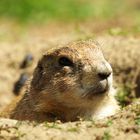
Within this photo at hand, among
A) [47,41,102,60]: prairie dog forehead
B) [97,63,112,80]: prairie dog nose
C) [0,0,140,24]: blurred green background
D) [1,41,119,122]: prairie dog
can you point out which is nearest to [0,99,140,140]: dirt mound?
[97,63,112,80]: prairie dog nose

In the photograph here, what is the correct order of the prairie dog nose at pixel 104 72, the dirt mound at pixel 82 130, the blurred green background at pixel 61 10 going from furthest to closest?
the blurred green background at pixel 61 10 < the prairie dog nose at pixel 104 72 < the dirt mound at pixel 82 130

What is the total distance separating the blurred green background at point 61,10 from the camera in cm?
1516

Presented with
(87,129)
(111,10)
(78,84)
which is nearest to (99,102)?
(78,84)

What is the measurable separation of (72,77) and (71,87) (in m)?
0.14

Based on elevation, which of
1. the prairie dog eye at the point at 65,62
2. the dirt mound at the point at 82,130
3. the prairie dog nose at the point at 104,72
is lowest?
the dirt mound at the point at 82,130

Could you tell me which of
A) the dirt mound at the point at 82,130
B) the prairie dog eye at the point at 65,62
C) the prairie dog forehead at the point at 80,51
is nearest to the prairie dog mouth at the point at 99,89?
the prairie dog forehead at the point at 80,51

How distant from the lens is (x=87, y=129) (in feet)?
17.7

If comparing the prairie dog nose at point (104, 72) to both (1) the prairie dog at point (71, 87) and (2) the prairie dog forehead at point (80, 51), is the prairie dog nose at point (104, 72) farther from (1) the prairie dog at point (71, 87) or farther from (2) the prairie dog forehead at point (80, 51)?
(2) the prairie dog forehead at point (80, 51)

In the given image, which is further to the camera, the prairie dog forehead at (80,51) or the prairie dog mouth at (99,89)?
the prairie dog forehead at (80,51)

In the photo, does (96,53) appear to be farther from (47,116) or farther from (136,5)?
(136,5)

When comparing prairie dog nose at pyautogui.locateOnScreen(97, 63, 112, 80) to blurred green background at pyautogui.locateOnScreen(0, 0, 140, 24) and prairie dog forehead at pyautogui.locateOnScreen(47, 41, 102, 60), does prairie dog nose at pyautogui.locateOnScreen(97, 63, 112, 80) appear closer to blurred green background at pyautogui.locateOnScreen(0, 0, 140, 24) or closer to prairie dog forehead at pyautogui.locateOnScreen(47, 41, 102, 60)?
prairie dog forehead at pyautogui.locateOnScreen(47, 41, 102, 60)

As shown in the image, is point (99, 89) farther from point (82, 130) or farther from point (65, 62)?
point (82, 130)

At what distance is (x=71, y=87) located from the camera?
6742 mm

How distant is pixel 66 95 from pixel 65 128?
1.40m
